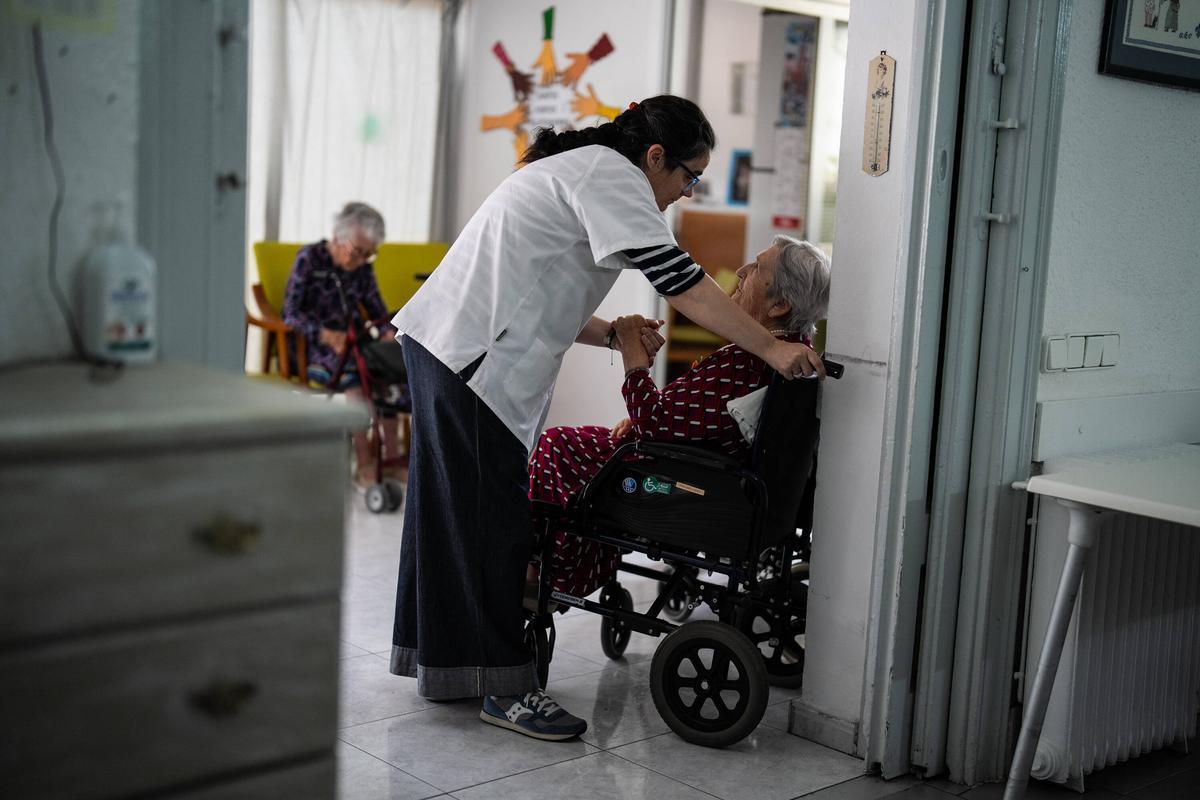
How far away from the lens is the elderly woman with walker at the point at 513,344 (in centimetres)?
237

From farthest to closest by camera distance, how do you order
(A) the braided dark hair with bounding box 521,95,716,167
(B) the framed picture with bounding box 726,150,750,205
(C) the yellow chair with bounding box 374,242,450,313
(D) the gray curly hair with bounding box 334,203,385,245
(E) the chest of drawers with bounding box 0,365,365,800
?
(B) the framed picture with bounding box 726,150,750,205 → (C) the yellow chair with bounding box 374,242,450,313 → (D) the gray curly hair with bounding box 334,203,385,245 → (A) the braided dark hair with bounding box 521,95,716,167 → (E) the chest of drawers with bounding box 0,365,365,800

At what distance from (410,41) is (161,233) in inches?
176

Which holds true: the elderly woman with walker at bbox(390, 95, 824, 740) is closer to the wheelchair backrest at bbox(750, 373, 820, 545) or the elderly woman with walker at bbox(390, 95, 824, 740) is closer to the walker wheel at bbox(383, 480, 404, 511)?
the wheelchair backrest at bbox(750, 373, 820, 545)

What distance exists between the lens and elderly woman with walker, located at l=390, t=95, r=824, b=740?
2371 millimetres

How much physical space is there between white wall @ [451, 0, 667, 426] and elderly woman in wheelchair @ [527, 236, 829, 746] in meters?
2.24

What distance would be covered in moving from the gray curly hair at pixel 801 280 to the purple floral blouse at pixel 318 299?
2477 mm

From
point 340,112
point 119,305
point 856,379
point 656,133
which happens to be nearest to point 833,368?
point 856,379

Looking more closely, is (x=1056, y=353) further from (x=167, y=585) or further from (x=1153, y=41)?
(x=167, y=585)

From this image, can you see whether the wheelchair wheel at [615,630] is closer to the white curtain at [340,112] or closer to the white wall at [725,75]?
the white curtain at [340,112]

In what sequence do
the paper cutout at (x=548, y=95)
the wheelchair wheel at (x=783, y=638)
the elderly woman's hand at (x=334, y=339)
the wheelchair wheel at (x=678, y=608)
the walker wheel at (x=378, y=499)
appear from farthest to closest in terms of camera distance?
the paper cutout at (x=548, y=95) < the elderly woman's hand at (x=334, y=339) < the walker wheel at (x=378, y=499) < the wheelchair wheel at (x=678, y=608) < the wheelchair wheel at (x=783, y=638)

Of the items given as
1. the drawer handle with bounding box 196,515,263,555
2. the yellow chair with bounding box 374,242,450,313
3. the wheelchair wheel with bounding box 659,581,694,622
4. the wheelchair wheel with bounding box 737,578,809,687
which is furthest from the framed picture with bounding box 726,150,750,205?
the drawer handle with bounding box 196,515,263,555

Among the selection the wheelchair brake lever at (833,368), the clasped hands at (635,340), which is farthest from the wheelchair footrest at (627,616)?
the wheelchair brake lever at (833,368)

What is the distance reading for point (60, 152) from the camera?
1.46m

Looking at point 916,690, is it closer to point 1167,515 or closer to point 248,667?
point 1167,515
